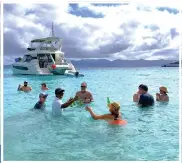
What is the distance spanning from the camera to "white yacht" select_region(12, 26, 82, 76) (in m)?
24.7

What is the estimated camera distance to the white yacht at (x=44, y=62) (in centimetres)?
2472

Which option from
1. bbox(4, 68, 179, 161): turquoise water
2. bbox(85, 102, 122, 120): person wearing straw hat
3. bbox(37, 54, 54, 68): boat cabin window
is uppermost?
bbox(37, 54, 54, 68): boat cabin window

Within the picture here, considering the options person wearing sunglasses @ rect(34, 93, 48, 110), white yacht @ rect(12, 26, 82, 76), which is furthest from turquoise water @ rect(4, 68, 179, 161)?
white yacht @ rect(12, 26, 82, 76)

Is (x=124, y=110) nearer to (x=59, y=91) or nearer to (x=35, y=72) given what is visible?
(x=59, y=91)

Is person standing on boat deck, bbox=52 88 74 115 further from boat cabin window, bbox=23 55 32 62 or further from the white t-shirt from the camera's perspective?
boat cabin window, bbox=23 55 32 62

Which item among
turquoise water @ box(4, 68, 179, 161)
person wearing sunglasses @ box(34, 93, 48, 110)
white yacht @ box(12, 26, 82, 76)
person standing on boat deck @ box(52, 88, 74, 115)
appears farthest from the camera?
white yacht @ box(12, 26, 82, 76)

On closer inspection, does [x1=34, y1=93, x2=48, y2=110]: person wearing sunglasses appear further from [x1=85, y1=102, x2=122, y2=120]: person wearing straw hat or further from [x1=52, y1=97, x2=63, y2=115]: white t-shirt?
[x1=85, y1=102, x2=122, y2=120]: person wearing straw hat

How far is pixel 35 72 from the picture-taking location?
24828 mm

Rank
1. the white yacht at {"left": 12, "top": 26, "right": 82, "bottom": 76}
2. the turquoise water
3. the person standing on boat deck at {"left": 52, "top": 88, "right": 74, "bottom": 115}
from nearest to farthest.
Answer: the turquoise water → the person standing on boat deck at {"left": 52, "top": 88, "right": 74, "bottom": 115} → the white yacht at {"left": 12, "top": 26, "right": 82, "bottom": 76}

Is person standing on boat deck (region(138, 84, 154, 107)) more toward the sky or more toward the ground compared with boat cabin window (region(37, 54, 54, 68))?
more toward the ground

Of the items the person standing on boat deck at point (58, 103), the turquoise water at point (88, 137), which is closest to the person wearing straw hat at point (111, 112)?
the turquoise water at point (88, 137)

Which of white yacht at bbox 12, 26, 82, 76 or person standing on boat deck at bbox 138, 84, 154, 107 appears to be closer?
person standing on boat deck at bbox 138, 84, 154, 107

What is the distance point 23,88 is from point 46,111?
233 inches

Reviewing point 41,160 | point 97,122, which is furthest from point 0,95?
point 97,122
